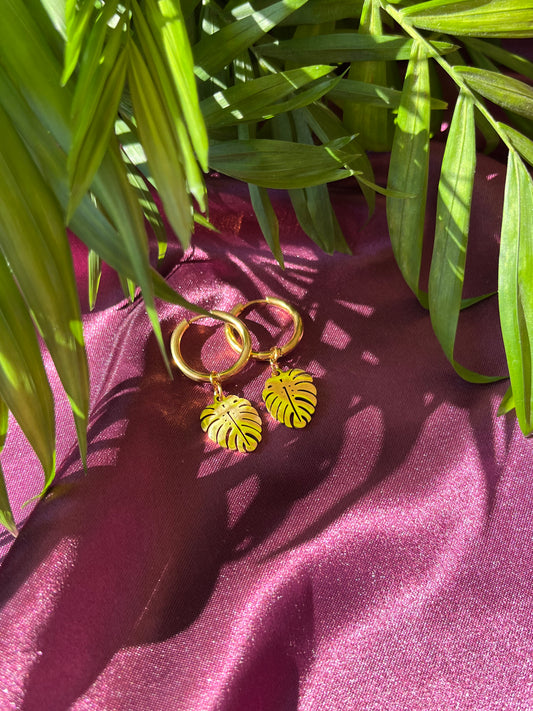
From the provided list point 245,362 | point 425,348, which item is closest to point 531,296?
point 425,348

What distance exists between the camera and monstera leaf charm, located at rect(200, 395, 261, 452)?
525 mm

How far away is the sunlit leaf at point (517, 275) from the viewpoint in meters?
0.42

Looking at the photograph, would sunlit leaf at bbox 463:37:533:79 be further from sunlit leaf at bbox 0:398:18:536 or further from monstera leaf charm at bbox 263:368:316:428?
sunlit leaf at bbox 0:398:18:536

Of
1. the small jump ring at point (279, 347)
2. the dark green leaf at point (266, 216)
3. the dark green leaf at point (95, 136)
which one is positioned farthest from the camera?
the small jump ring at point (279, 347)

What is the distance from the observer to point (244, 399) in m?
0.57

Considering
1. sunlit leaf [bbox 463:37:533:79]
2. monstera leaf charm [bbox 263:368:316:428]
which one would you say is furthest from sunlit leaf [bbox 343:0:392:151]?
monstera leaf charm [bbox 263:368:316:428]

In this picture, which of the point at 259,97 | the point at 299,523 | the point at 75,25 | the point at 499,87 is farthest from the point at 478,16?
the point at 299,523

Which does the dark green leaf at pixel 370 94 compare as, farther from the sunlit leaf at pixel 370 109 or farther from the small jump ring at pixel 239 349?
the small jump ring at pixel 239 349

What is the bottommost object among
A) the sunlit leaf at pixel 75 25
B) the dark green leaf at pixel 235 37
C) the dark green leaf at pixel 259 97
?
the dark green leaf at pixel 259 97

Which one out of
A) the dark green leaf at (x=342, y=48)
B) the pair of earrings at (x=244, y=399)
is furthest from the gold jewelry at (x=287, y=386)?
the dark green leaf at (x=342, y=48)

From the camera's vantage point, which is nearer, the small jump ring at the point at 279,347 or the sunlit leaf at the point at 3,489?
the sunlit leaf at the point at 3,489

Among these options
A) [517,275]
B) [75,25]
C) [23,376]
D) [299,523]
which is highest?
[75,25]

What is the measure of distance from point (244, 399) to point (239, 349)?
0.20 ft

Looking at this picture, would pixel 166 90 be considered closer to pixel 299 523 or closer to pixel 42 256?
pixel 42 256
